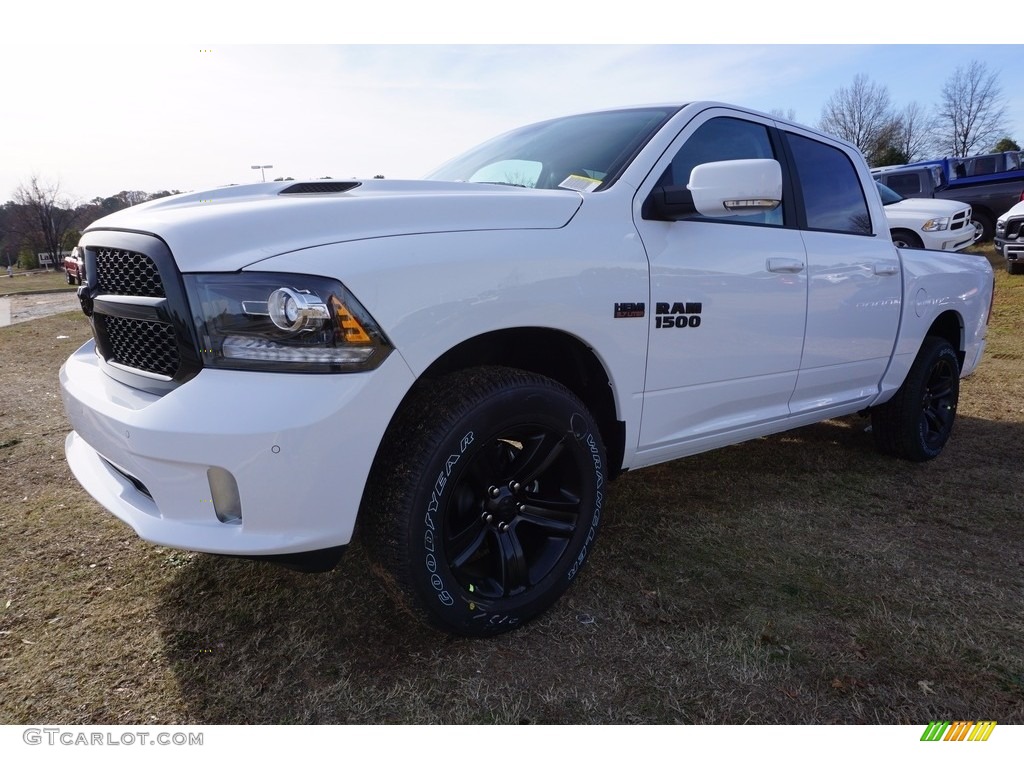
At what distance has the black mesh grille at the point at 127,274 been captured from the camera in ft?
6.42

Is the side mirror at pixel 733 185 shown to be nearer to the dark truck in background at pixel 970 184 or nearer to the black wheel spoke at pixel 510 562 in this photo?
the black wheel spoke at pixel 510 562

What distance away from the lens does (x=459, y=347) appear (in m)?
2.26

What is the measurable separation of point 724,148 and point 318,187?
1.74 metres

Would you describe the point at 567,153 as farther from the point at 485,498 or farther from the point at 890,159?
the point at 890,159

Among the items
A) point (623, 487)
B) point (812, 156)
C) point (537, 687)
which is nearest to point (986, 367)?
point (812, 156)

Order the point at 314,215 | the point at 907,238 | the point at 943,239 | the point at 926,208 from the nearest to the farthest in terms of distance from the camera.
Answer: the point at 314,215
the point at 943,239
the point at 926,208
the point at 907,238

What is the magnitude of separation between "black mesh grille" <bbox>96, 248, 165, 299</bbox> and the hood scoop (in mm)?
525

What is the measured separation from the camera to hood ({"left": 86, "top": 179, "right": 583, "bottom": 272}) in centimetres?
186

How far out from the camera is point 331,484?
6.12 ft

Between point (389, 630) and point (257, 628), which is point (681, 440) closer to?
point (389, 630)

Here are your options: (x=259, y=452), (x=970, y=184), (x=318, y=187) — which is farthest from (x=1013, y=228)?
(x=259, y=452)

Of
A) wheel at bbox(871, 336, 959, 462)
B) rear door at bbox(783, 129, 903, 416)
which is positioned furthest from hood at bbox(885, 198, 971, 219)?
rear door at bbox(783, 129, 903, 416)

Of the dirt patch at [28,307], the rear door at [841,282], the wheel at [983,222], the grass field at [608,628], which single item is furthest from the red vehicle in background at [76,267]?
the wheel at [983,222]

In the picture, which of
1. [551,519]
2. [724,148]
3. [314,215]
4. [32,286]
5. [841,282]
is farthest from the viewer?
[32,286]
